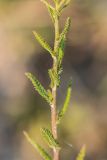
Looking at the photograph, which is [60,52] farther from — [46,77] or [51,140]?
[46,77]

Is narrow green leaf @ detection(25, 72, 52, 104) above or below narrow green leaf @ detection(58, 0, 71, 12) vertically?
below

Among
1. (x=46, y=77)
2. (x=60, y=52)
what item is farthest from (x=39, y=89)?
(x=46, y=77)

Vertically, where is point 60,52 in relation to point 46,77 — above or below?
above

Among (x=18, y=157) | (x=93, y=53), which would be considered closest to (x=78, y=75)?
(x=93, y=53)

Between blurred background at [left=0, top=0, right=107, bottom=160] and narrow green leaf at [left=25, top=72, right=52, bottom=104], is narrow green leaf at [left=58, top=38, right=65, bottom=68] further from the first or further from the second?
blurred background at [left=0, top=0, right=107, bottom=160]

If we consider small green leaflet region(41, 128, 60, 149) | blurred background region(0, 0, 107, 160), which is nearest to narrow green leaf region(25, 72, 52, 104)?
small green leaflet region(41, 128, 60, 149)

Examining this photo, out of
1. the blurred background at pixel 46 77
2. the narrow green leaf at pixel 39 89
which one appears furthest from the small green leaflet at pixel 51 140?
the blurred background at pixel 46 77

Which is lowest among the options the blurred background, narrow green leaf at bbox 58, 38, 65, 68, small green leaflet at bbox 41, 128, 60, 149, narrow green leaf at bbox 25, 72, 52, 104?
the blurred background

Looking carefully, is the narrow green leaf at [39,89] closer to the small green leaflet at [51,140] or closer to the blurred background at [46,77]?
the small green leaflet at [51,140]
